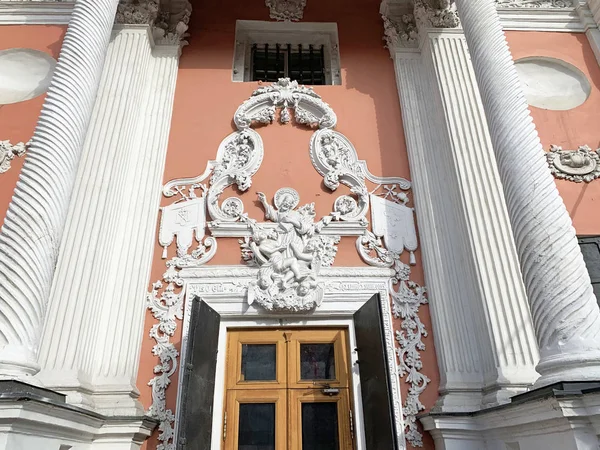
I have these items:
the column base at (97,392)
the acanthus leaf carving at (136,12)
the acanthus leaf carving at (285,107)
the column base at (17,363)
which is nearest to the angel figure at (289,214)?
the acanthus leaf carving at (285,107)

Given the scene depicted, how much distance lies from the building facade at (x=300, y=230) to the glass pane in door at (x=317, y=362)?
2 cm

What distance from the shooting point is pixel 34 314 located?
3.57m

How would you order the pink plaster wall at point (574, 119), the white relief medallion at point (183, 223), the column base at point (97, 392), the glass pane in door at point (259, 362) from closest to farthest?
1. the column base at point (97, 392)
2. the glass pane in door at point (259, 362)
3. the white relief medallion at point (183, 223)
4. the pink plaster wall at point (574, 119)

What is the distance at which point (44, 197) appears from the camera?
3.93 m

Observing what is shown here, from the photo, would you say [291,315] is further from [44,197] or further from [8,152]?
[8,152]

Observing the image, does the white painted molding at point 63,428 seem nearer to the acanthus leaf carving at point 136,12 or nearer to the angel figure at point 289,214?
the angel figure at point 289,214

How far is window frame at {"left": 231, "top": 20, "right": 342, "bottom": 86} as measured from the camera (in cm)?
689

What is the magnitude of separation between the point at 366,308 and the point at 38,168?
10.5ft

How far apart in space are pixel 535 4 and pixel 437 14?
1.92 meters

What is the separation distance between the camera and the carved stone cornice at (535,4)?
23.0ft

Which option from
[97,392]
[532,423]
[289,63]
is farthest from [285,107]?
[532,423]

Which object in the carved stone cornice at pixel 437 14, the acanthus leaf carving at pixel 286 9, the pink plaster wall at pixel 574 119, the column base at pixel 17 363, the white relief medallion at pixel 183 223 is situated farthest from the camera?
the acanthus leaf carving at pixel 286 9

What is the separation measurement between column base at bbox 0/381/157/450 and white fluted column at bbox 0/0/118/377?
0.29 metres

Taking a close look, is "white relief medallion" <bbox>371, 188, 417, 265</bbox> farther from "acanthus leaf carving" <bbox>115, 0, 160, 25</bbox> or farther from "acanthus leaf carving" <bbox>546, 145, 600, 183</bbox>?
"acanthus leaf carving" <bbox>115, 0, 160, 25</bbox>
